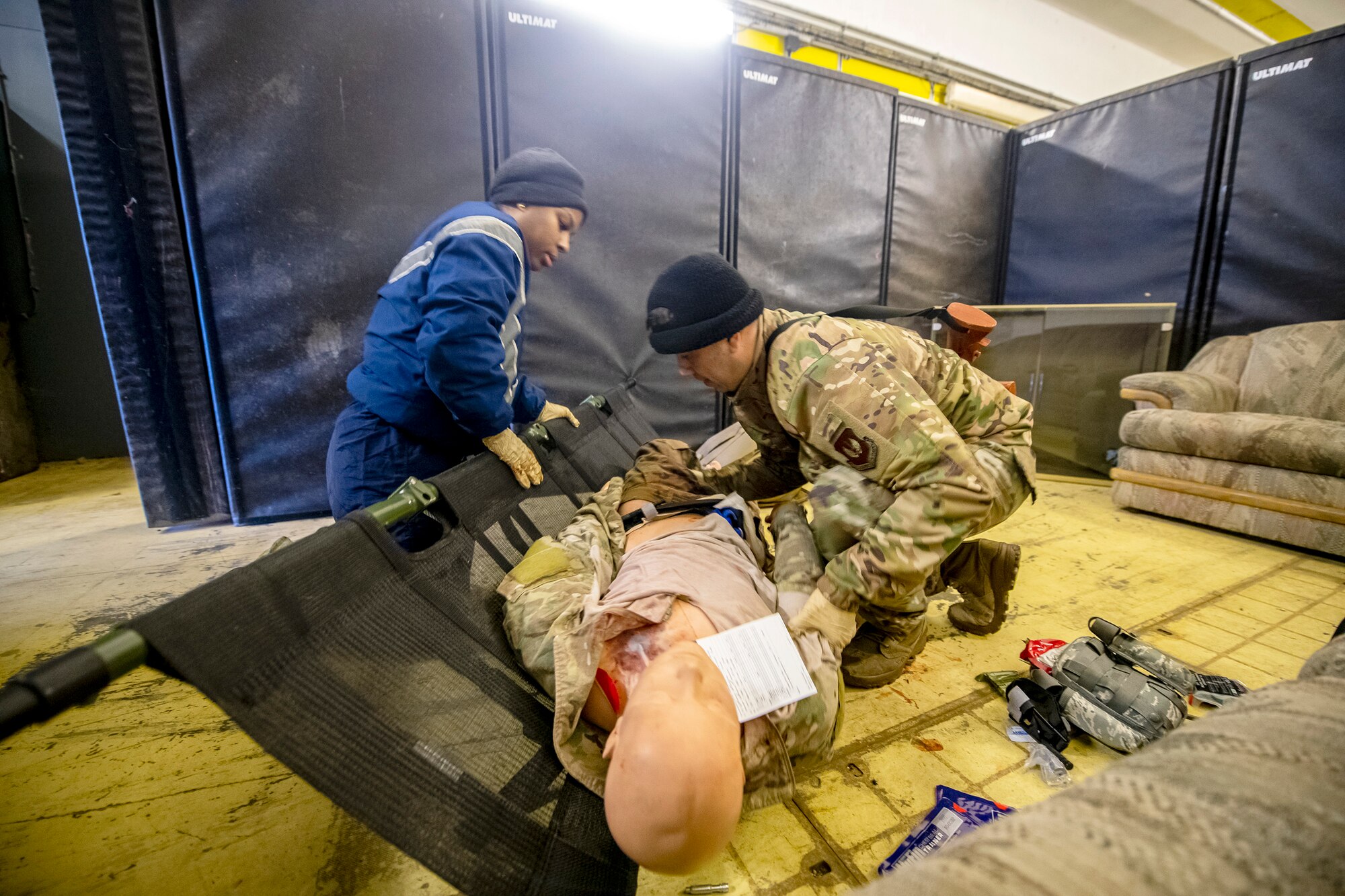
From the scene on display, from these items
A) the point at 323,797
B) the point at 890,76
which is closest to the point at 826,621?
the point at 323,797

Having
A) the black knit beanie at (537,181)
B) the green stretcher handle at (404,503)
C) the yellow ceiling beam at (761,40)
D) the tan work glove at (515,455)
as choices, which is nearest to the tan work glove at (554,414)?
the tan work glove at (515,455)

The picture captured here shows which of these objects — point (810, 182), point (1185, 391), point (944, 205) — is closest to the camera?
point (1185, 391)

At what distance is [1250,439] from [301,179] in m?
4.50

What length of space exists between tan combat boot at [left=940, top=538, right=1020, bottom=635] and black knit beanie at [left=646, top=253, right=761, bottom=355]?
1.00 m

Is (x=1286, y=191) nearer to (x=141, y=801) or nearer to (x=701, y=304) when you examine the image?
(x=701, y=304)

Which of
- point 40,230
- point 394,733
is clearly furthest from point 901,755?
point 40,230

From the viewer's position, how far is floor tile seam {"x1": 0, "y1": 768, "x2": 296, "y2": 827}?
100 cm

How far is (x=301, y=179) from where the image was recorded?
251 centimetres

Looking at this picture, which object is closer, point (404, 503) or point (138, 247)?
point (404, 503)

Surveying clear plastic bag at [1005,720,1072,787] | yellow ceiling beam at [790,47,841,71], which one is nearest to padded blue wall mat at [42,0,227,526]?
clear plastic bag at [1005,720,1072,787]

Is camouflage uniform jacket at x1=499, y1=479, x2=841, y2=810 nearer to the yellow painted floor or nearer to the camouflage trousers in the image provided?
the yellow painted floor

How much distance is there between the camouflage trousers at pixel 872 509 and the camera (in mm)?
1320

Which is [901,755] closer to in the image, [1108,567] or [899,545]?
[899,545]

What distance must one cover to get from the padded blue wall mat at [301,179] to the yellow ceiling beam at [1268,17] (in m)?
7.57
